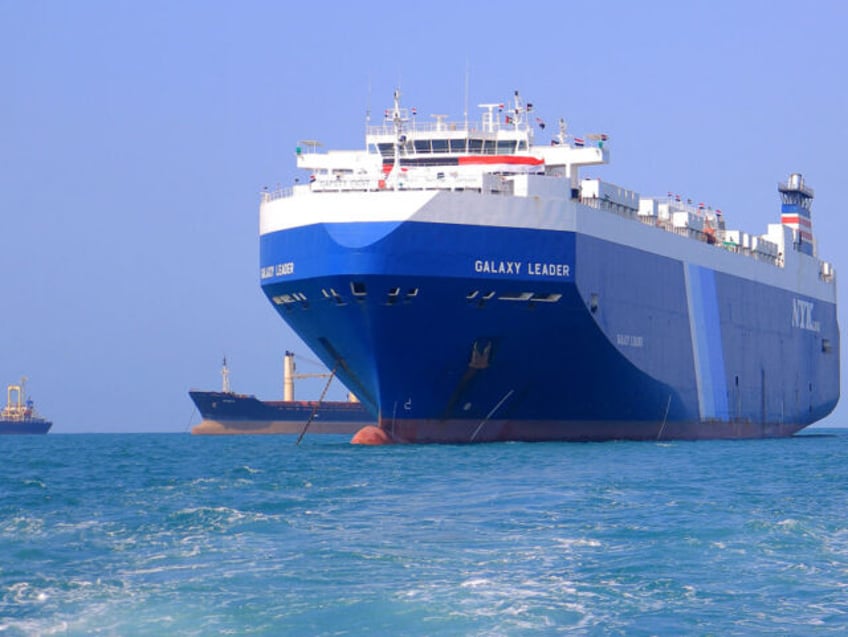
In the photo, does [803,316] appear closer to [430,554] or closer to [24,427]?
[430,554]

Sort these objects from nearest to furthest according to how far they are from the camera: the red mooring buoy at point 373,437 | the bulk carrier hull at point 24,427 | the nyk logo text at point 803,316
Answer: the red mooring buoy at point 373,437, the nyk logo text at point 803,316, the bulk carrier hull at point 24,427

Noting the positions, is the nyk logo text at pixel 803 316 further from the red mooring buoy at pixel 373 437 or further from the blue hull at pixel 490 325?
the red mooring buoy at pixel 373 437

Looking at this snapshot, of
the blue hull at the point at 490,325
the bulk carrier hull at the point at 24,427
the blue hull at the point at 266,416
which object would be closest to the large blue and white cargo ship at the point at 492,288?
the blue hull at the point at 490,325

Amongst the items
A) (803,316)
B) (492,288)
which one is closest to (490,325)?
(492,288)

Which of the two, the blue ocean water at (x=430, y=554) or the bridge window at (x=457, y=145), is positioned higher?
the bridge window at (x=457, y=145)

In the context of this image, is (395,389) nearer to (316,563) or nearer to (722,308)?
(722,308)

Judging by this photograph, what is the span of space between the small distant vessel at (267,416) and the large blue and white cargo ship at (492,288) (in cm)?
5118

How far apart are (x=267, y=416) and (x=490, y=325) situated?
6236 centimetres

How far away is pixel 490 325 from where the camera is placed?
141 ft

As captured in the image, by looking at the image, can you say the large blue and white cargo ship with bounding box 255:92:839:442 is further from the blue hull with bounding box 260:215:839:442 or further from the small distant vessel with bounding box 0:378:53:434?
the small distant vessel with bounding box 0:378:53:434

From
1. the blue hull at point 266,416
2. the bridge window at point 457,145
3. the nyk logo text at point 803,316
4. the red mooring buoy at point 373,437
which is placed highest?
the bridge window at point 457,145

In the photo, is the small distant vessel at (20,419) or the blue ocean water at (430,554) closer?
the blue ocean water at (430,554)

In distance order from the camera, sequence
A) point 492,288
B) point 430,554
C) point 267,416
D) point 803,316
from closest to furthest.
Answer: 1. point 430,554
2. point 492,288
3. point 803,316
4. point 267,416

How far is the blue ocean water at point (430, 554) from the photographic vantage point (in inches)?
622
